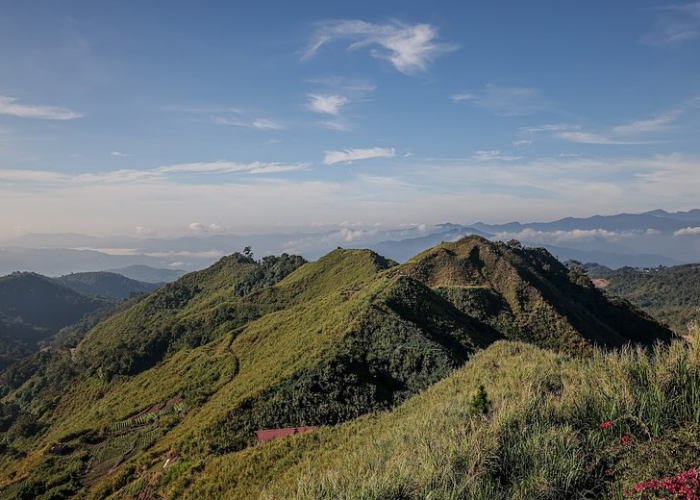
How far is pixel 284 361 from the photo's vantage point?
2752 cm

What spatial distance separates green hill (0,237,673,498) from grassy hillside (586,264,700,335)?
7107 centimetres

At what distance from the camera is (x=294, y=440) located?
15.3 metres

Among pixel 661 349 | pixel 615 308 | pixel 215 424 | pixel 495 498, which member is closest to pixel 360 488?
pixel 495 498

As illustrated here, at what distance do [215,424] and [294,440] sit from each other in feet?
21.4

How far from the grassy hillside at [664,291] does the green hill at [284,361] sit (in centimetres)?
Result: 7107

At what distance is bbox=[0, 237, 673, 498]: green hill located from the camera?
19.9 m

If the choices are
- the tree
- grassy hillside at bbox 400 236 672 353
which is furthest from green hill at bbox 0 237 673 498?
the tree

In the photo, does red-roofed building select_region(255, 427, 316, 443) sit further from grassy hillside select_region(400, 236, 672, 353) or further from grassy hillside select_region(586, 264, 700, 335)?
grassy hillside select_region(586, 264, 700, 335)

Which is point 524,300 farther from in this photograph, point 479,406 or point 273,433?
point 479,406

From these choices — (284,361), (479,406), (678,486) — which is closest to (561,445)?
(678,486)

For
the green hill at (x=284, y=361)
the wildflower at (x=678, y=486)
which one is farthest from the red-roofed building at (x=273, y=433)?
the wildflower at (x=678, y=486)

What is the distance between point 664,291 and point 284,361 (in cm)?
18033

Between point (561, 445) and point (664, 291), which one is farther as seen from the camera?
point (664, 291)

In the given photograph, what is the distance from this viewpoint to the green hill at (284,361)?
782 inches
